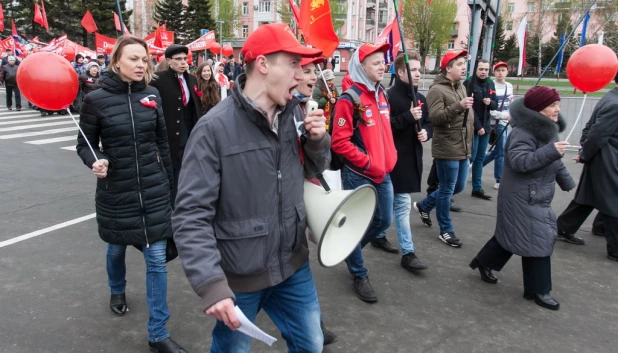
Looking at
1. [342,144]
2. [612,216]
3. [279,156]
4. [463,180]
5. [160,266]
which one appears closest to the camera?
[279,156]

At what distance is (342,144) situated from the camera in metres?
3.95

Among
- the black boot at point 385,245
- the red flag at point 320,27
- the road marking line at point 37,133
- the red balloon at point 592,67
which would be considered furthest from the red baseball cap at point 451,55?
the road marking line at point 37,133

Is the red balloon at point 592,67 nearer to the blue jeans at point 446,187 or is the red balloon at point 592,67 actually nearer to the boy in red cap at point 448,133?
the boy in red cap at point 448,133

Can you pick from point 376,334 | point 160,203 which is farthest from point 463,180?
point 160,203

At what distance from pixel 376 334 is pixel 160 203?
1.73 m

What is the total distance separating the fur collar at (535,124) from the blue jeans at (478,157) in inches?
129

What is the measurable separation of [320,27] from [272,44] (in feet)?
10.3

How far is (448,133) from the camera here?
17.7 ft

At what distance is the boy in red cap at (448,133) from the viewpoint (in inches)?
209

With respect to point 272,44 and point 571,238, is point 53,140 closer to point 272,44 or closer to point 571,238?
point 571,238

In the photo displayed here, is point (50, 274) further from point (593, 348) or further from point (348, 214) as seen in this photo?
point (593, 348)

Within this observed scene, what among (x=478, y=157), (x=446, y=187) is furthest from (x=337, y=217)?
(x=478, y=157)

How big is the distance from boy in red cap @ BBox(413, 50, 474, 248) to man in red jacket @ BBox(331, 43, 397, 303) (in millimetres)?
1348

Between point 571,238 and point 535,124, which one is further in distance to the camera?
point 571,238
